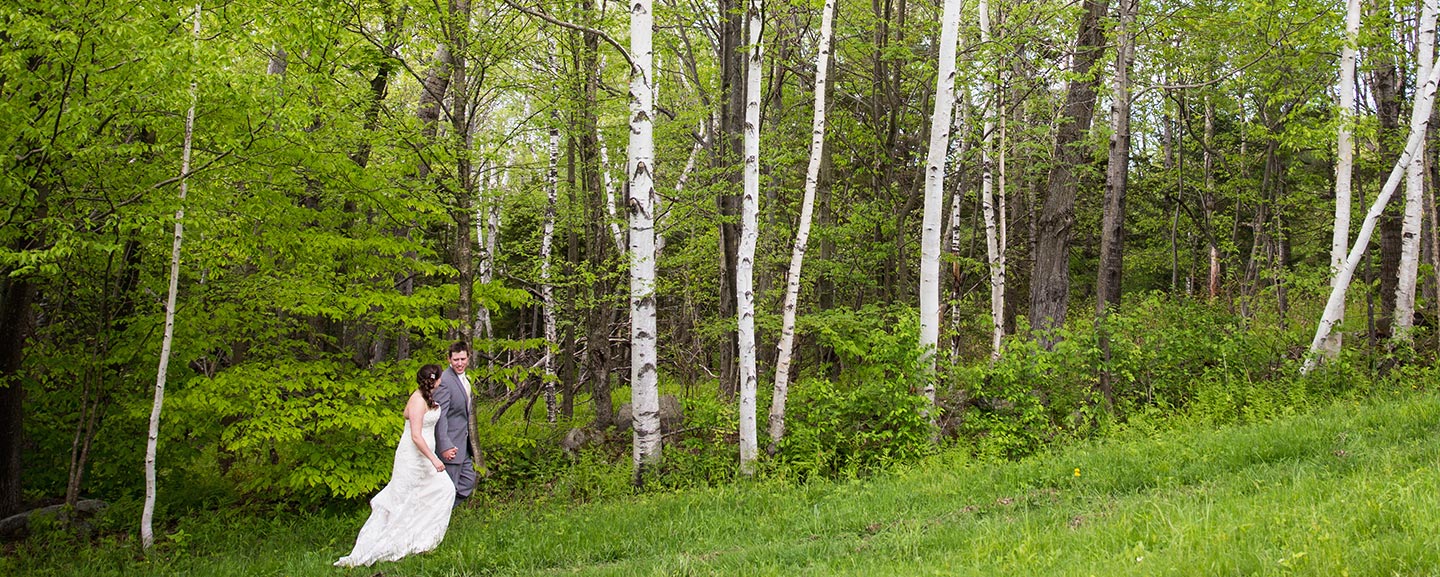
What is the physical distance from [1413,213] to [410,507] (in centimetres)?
1071

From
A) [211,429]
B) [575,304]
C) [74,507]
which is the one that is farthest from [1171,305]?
[74,507]

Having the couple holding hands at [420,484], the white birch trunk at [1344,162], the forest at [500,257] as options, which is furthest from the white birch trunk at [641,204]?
the white birch trunk at [1344,162]

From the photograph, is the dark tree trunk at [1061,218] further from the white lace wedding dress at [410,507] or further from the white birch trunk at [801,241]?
the white lace wedding dress at [410,507]

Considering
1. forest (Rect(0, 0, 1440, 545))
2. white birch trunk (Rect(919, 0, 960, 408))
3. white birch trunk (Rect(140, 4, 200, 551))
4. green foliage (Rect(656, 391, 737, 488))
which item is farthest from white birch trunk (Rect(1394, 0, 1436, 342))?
white birch trunk (Rect(140, 4, 200, 551))

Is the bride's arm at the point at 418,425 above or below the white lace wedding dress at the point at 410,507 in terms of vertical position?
above

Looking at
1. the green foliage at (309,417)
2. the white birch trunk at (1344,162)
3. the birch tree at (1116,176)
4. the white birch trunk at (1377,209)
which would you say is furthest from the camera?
the birch tree at (1116,176)

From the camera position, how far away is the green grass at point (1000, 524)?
3.96m

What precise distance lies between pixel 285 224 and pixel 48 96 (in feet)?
7.51

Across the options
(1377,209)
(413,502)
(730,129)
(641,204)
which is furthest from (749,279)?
(1377,209)

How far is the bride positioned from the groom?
0.07 meters

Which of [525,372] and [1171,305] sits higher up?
[1171,305]

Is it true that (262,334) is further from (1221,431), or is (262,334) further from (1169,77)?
(1169,77)

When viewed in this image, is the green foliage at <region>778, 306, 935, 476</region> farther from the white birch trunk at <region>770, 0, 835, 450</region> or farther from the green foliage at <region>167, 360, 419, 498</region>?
the green foliage at <region>167, 360, 419, 498</region>

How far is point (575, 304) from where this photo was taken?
36.9ft
